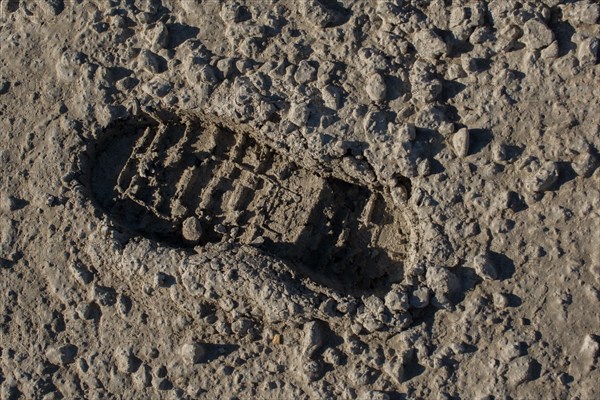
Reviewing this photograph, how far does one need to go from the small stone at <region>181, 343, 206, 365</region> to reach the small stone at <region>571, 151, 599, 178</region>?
158cm

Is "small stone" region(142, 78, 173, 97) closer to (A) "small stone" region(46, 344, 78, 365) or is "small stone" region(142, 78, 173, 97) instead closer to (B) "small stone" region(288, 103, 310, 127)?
(B) "small stone" region(288, 103, 310, 127)

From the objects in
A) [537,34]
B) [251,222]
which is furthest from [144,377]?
[537,34]

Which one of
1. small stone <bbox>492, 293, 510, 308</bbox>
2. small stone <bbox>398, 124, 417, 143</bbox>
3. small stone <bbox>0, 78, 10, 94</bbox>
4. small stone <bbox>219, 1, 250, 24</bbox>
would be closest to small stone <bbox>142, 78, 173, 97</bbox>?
small stone <bbox>219, 1, 250, 24</bbox>

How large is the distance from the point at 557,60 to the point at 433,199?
72cm

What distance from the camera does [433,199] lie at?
2740 mm

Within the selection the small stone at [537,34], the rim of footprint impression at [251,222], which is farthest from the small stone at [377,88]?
the small stone at [537,34]

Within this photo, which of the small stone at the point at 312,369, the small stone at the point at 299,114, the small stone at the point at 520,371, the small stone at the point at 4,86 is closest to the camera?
the small stone at the point at 520,371

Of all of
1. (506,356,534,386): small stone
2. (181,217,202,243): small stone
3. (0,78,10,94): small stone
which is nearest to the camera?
(506,356,534,386): small stone

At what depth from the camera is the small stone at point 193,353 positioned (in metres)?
2.77

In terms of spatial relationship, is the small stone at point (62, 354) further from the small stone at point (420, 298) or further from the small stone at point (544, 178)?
the small stone at point (544, 178)

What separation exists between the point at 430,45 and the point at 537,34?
407 mm

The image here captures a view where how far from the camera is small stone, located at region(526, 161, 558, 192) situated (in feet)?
8.75

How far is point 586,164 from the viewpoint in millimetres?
2664

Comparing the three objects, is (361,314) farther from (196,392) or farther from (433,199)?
(196,392)
